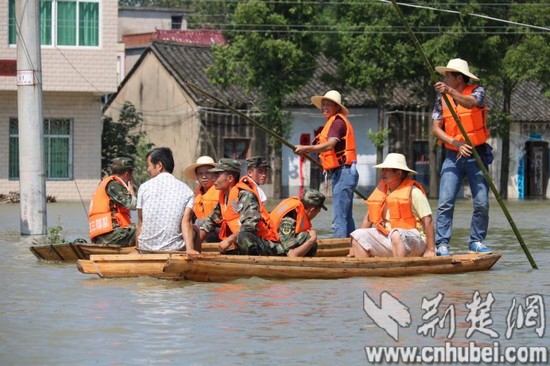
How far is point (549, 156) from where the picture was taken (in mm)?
54469

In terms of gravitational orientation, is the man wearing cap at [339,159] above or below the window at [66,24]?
below

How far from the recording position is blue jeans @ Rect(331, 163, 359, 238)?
1614cm

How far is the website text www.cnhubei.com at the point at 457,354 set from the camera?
8930 millimetres

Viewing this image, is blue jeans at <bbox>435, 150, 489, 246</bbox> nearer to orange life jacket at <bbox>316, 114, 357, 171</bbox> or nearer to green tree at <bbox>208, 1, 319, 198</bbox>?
orange life jacket at <bbox>316, 114, 357, 171</bbox>

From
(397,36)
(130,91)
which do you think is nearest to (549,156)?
(397,36)

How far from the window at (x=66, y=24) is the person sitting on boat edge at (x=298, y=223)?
23.7m

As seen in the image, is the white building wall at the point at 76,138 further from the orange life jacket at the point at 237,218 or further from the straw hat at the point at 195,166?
the orange life jacket at the point at 237,218

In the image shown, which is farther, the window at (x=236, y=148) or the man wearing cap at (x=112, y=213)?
the window at (x=236, y=148)

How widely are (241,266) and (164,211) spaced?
1.03 m

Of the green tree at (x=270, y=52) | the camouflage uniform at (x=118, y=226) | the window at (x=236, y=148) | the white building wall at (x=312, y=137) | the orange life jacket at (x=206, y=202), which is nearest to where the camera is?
the camouflage uniform at (x=118, y=226)

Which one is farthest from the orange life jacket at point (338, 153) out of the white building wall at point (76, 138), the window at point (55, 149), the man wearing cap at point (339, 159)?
the window at point (55, 149)

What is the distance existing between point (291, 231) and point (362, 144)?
124 feet

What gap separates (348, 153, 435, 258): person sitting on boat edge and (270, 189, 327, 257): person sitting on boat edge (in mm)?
461

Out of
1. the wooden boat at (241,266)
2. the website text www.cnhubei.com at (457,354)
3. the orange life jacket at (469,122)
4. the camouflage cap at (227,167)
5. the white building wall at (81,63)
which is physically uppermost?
the white building wall at (81,63)
